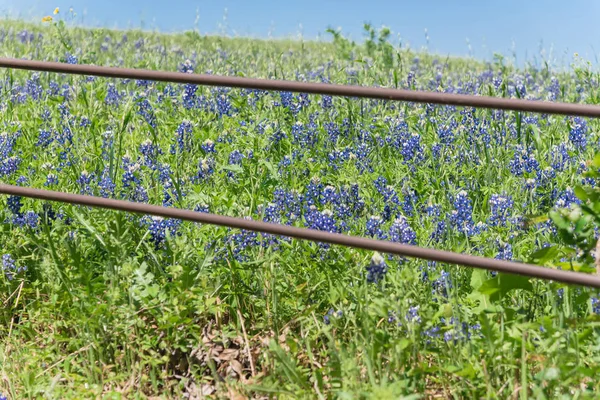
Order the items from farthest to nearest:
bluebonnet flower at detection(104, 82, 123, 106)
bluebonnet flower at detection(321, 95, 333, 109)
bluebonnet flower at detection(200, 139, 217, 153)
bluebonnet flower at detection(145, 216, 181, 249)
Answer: bluebonnet flower at detection(104, 82, 123, 106) → bluebonnet flower at detection(321, 95, 333, 109) → bluebonnet flower at detection(200, 139, 217, 153) → bluebonnet flower at detection(145, 216, 181, 249)

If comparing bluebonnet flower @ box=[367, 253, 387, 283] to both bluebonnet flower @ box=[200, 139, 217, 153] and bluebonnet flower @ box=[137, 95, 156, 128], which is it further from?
bluebonnet flower @ box=[137, 95, 156, 128]

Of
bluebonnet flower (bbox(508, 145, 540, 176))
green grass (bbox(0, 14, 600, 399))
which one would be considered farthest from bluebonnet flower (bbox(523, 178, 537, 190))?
bluebonnet flower (bbox(508, 145, 540, 176))

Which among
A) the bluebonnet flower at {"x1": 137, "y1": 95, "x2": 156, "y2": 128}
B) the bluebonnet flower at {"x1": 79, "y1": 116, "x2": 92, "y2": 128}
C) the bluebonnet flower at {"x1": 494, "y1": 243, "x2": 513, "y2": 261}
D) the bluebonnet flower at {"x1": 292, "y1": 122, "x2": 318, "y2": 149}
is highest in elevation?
the bluebonnet flower at {"x1": 137, "y1": 95, "x2": 156, "y2": 128}

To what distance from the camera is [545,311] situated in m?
2.82

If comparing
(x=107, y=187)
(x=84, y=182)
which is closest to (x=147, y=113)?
(x=84, y=182)

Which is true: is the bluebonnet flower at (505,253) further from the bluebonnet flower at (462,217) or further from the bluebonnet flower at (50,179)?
the bluebonnet flower at (50,179)

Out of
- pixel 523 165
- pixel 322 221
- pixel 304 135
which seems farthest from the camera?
pixel 304 135

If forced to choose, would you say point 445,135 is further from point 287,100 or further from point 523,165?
point 287,100

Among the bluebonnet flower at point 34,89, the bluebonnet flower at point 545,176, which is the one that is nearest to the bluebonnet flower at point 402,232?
the bluebonnet flower at point 545,176

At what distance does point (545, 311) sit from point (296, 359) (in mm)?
873

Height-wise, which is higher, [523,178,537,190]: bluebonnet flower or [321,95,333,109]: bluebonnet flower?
[321,95,333,109]: bluebonnet flower

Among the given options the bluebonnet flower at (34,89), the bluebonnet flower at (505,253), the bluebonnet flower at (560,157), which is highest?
the bluebonnet flower at (34,89)

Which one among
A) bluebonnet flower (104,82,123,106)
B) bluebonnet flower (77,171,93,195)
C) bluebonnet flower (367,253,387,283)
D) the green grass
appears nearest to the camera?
the green grass

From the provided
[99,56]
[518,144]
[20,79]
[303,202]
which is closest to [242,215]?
[303,202]
